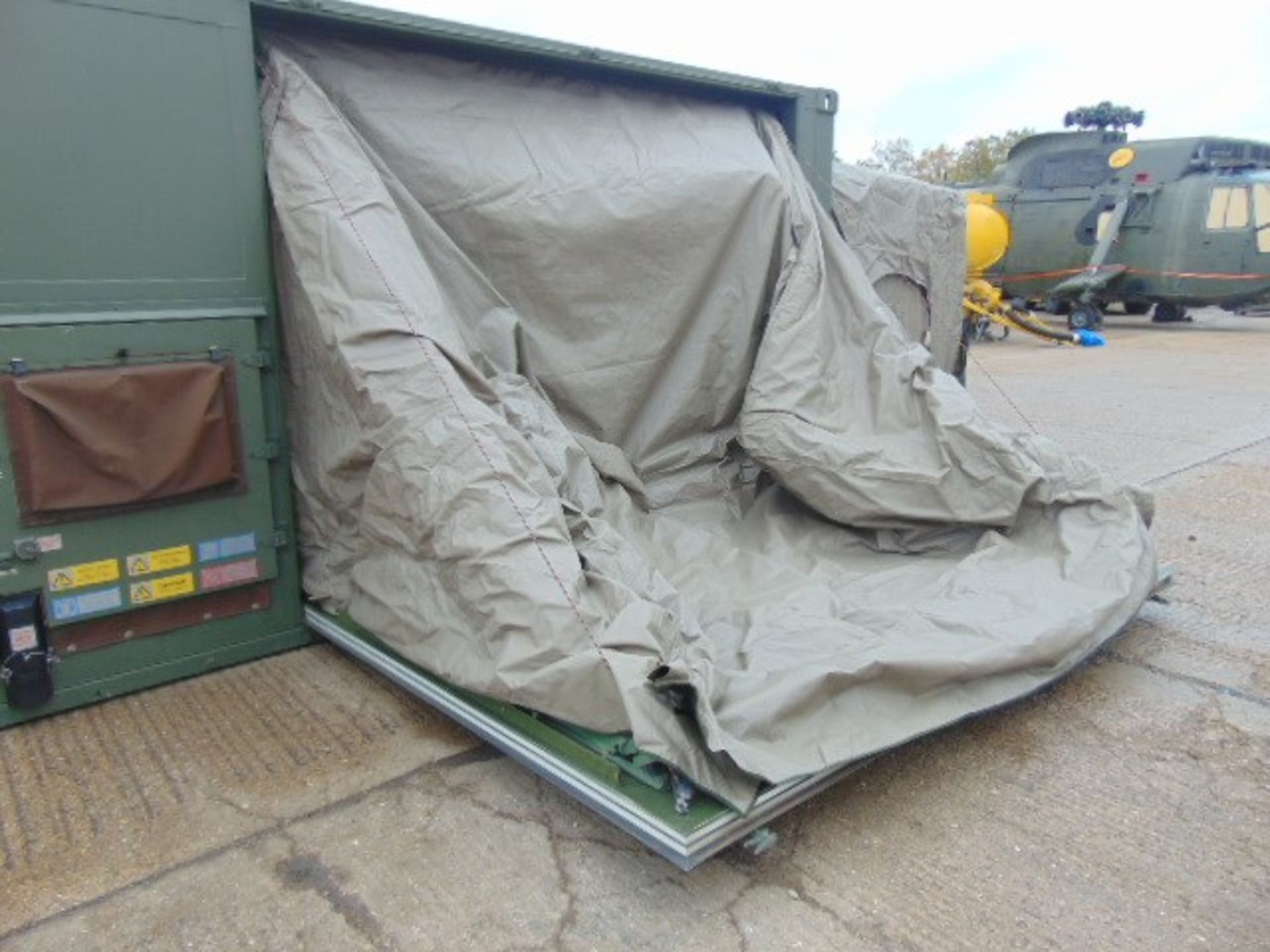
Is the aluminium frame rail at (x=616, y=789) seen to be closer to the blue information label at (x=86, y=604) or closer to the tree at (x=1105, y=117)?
the blue information label at (x=86, y=604)

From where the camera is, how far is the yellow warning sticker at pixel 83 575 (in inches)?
113

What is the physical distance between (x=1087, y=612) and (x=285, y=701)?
2.62m

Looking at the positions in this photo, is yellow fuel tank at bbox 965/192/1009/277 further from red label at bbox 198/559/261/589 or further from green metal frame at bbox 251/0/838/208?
red label at bbox 198/559/261/589

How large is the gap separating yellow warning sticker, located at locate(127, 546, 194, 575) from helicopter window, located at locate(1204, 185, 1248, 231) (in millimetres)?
15097

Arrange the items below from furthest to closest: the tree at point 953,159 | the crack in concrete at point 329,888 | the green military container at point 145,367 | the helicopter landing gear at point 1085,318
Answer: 1. the tree at point 953,159
2. the helicopter landing gear at point 1085,318
3. the green military container at point 145,367
4. the crack in concrete at point 329,888

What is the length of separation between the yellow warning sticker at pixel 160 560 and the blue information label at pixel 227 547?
0.13ft

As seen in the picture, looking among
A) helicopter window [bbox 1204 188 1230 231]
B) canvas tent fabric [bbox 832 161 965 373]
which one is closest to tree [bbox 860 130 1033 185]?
helicopter window [bbox 1204 188 1230 231]

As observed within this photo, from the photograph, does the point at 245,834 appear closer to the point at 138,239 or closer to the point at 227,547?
the point at 227,547

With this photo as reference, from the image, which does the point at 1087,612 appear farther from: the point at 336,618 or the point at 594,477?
the point at 336,618

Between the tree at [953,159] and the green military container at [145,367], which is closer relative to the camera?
the green military container at [145,367]

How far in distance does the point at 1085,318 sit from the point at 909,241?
11.6 meters

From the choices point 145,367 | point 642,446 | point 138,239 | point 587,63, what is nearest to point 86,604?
point 145,367

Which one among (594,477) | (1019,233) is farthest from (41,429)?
(1019,233)

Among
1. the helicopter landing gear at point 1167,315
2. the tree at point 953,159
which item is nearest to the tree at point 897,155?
the tree at point 953,159
